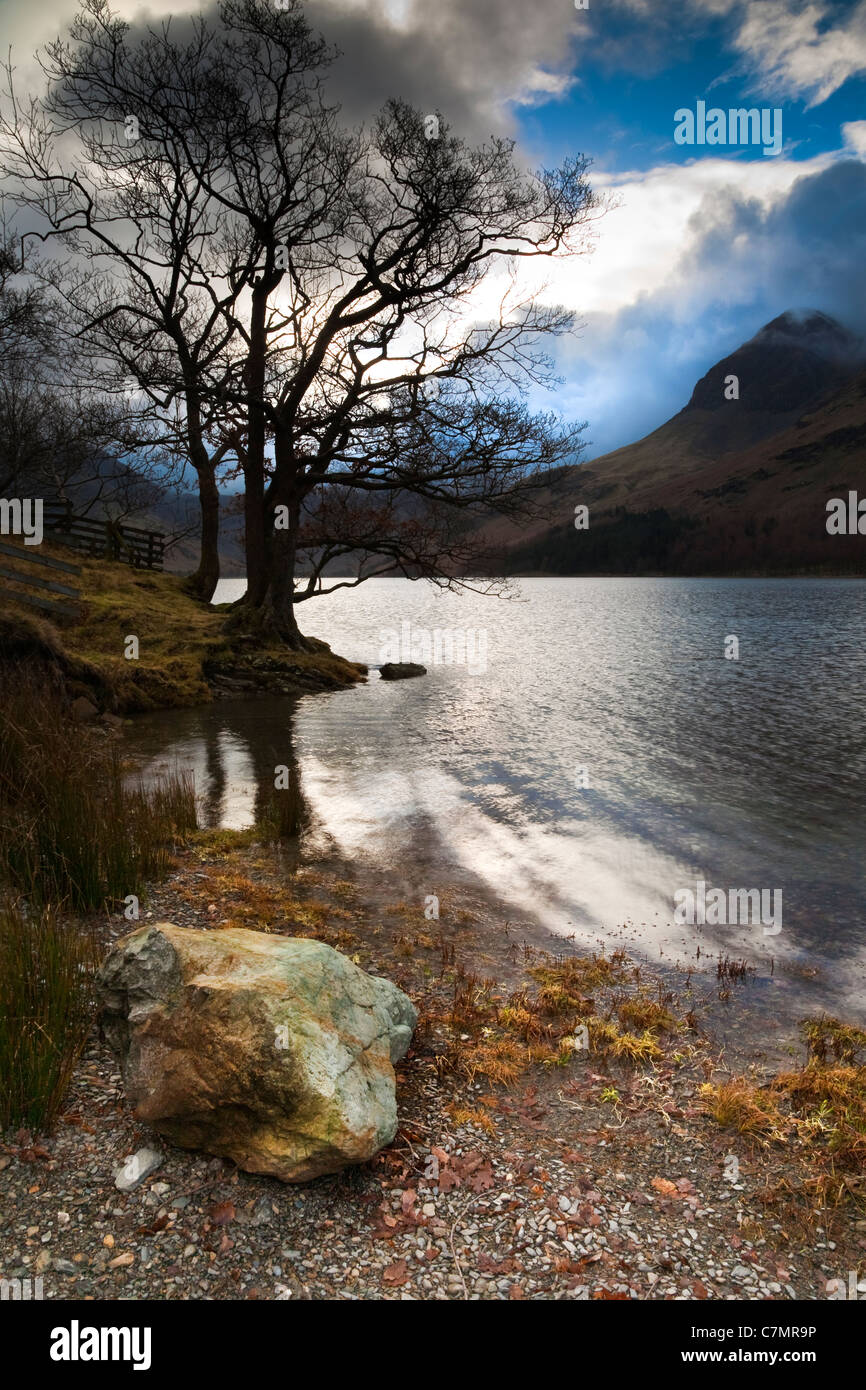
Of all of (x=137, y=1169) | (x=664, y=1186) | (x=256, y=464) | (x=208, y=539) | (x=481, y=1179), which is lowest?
(x=664, y=1186)

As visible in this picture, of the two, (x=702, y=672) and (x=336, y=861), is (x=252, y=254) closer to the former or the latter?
(x=336, y=861)

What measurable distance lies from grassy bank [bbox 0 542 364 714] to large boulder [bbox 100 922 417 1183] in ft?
47.3

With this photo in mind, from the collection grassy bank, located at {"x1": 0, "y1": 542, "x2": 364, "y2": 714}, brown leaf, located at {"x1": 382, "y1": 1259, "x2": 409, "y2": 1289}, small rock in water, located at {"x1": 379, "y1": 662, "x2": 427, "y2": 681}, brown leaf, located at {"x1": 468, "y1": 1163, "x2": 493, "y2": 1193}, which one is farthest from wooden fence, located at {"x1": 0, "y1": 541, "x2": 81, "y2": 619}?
brown leaf, located at {"x1": 382, "y1": 1259, "x2": 409, "y2": 1289}

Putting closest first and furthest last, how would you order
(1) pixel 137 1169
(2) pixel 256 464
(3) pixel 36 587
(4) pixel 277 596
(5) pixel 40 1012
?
(1) pixel 137 1169 < (5) pixel 40 1012 < (3) pixel 36 587 < (2) pixel 256 464 < (4) pixel 277 596

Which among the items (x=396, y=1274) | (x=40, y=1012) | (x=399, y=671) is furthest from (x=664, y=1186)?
(x=399, y=671)

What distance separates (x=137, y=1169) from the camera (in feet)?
13.9

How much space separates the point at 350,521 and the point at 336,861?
63.6ft

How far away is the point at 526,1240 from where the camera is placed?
13.3 feet

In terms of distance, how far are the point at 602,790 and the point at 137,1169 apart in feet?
40.4

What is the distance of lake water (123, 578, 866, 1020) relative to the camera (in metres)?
9.38

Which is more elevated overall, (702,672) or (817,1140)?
(702,672)

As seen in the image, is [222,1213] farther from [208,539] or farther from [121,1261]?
[208,539]
